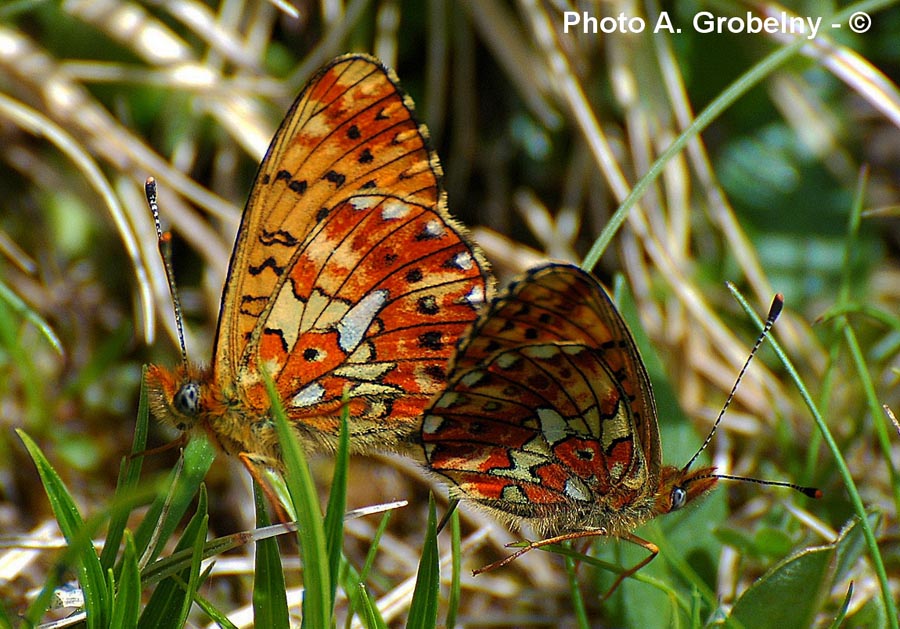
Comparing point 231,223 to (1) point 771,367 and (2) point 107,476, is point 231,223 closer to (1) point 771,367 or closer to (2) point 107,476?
(2) point 107,476

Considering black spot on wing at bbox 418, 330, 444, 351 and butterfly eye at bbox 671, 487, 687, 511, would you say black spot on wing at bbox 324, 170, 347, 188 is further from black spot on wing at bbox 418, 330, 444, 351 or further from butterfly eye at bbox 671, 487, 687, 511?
butterfly eye at bbox 671, 487, 687, 511

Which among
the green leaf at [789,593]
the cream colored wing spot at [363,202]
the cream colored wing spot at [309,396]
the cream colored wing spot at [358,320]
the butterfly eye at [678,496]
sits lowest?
the green leaf at [789,593]

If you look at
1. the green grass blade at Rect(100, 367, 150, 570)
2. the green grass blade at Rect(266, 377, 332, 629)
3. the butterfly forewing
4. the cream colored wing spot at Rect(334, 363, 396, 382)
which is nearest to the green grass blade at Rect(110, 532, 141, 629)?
the green grass blade at Rect(100, 367, 150, 570)

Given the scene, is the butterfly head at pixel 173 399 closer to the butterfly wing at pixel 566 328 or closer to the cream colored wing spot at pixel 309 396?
the cream colored wing spot at pixel 309 396

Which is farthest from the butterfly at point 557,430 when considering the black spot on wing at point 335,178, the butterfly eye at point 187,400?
the black spot on wing at point 335,178

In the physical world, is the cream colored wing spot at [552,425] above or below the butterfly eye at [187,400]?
below

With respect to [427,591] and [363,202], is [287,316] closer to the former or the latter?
[363,202]

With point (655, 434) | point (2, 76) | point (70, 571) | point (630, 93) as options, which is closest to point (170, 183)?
point (2, 76)

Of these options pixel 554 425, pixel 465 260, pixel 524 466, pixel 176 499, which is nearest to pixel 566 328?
pixel 554 425
